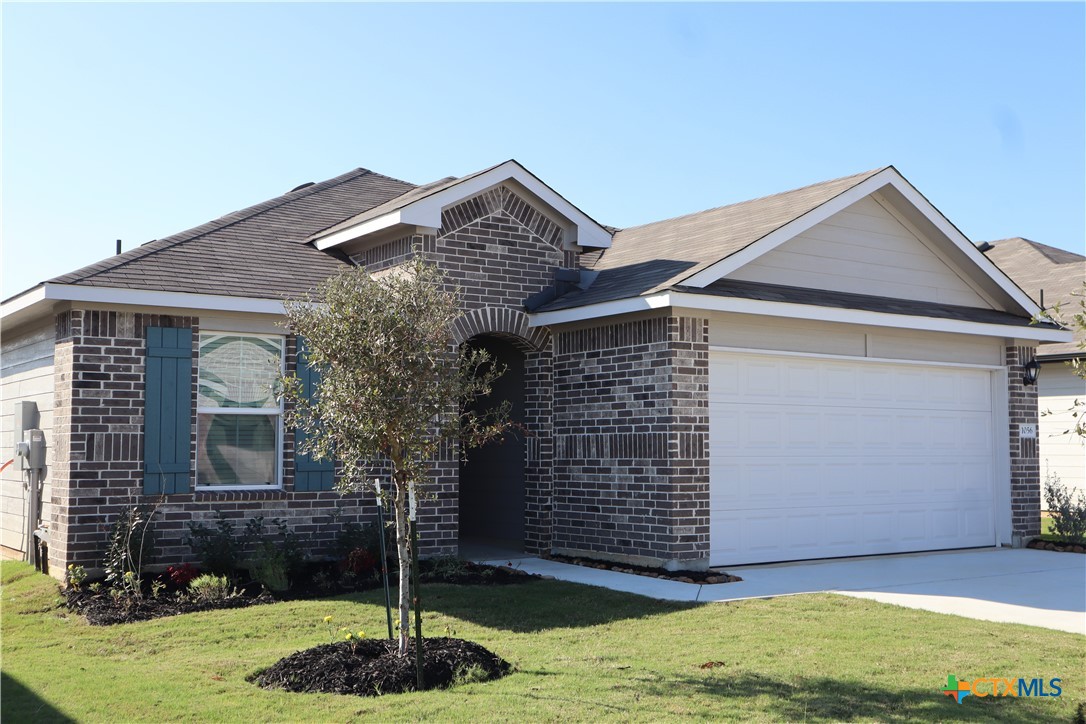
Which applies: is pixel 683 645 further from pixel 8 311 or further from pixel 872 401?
pixel 8 311

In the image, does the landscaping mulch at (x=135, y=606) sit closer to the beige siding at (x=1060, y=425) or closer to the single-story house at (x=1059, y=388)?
the single-story house at (x=1059, y=388)

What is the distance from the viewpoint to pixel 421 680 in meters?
6.89

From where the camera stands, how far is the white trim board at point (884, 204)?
39.7 feet

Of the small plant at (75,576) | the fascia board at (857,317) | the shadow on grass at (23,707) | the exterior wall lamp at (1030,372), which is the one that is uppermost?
the fascia board at (857,317)

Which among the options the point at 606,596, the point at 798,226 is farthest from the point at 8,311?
the point at 798,226

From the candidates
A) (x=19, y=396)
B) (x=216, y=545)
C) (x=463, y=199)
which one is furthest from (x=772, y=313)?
(x=19, y=396)

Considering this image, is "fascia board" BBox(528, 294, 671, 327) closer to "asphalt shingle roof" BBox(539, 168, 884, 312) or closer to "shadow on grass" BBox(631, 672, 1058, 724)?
"asphalt shingle roof" BBox(539, 168, 884, 312)

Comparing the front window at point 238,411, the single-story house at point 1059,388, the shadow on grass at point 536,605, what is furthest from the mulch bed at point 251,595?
the single-story house at point 1059,388

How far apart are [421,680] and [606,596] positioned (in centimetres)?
353

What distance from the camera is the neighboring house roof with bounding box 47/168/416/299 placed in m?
11.6

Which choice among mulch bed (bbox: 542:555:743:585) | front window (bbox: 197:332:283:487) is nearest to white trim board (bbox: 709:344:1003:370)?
mulch bed (bbox: 542:555:743:585)

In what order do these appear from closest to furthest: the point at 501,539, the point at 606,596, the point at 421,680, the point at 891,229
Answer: the point at 421,680 → the point at 606,596 → the point at 891,229 → the point at 501,539

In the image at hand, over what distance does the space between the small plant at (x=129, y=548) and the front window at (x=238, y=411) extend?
33.4 inches

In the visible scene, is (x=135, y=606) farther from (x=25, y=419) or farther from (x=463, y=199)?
(x=463, y=199)
